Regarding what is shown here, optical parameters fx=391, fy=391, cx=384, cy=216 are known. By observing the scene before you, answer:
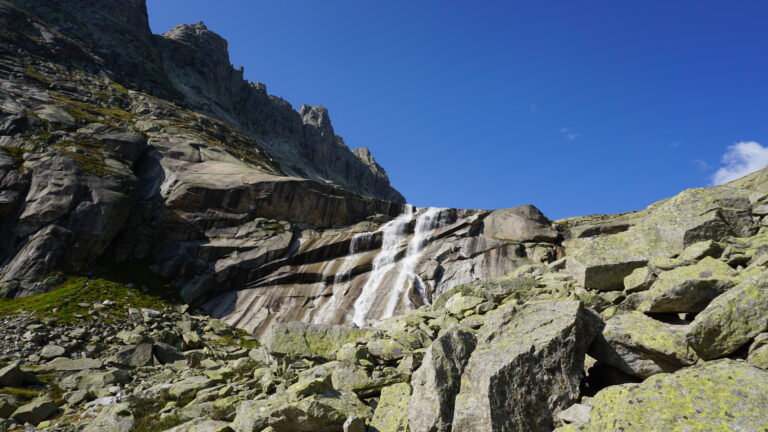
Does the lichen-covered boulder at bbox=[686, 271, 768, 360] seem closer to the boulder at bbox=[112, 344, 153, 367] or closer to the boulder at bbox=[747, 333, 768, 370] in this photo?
the boulder at bbox=[747, 333, 768, 370]

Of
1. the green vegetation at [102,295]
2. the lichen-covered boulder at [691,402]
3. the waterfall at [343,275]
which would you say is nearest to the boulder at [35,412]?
the green vegetation at [102,295]

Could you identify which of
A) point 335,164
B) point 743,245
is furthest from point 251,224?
point 335,164

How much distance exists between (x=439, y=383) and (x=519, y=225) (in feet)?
155

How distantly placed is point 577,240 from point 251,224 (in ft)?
148

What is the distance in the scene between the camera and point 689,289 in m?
9.94

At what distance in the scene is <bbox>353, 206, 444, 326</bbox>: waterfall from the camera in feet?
150

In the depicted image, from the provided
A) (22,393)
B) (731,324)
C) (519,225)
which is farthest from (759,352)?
(519,225)

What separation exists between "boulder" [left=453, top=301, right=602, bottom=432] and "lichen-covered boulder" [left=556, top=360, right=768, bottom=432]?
0.92 meters

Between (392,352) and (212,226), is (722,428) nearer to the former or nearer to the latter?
(392,352)

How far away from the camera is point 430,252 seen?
52.2m

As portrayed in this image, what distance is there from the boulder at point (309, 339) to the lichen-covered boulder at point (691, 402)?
11.8 meters

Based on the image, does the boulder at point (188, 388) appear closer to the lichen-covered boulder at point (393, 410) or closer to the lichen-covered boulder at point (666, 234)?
the lichen-covered boulder at point (393, 410)

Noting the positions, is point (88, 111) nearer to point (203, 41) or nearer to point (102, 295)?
point (102, 295)

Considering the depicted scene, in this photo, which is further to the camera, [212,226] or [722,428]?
[212,226]
